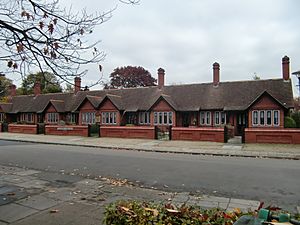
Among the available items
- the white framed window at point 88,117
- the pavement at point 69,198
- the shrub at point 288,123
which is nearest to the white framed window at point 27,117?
the white framed window at point 88,117

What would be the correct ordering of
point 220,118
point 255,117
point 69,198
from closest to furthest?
1. point 69,198
2. point 255,117
3. point 220,118

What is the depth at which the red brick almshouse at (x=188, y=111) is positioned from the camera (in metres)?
26.4

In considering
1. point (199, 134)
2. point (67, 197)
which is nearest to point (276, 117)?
point (199, 134)

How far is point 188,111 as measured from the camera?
33.5m

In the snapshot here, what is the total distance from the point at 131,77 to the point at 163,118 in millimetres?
30604

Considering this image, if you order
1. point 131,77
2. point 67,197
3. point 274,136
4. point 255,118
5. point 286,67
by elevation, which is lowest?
point 67,197

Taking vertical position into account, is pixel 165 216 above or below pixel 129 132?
above

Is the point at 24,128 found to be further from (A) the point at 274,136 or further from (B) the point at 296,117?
(B) the point at 296,117

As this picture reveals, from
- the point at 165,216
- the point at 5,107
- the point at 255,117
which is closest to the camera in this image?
the point at 165,216

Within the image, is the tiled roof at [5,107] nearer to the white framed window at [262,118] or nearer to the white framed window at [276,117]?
the white framed window at [262,118]

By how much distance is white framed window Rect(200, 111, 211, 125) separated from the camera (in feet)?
108

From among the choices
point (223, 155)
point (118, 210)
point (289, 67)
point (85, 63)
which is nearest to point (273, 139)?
point (223, 155)

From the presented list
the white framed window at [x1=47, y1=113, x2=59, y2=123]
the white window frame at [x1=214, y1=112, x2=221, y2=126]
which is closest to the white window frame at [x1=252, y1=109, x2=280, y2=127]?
the white window frame at [x1=214, y1=112, x2=221, y2=126]

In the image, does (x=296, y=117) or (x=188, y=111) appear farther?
(x=188, y=111)
